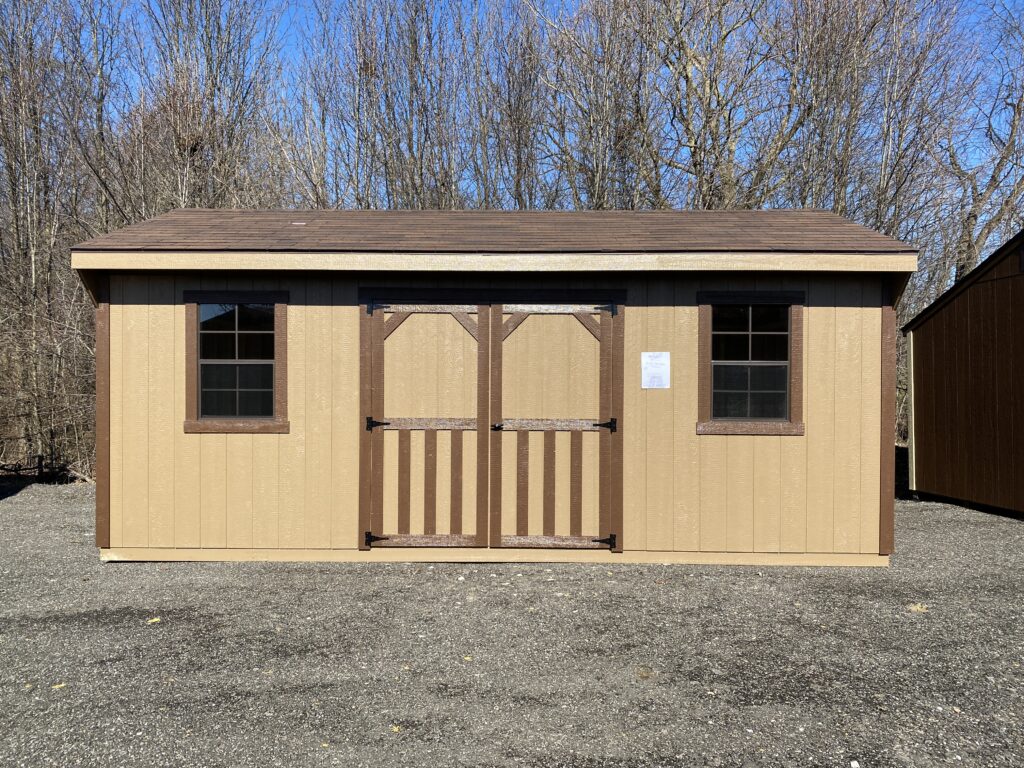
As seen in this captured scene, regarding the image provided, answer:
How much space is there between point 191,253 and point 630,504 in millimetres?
4349

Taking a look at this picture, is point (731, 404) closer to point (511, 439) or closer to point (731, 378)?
point (731, 378)

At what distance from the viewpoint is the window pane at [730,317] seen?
19.0ft

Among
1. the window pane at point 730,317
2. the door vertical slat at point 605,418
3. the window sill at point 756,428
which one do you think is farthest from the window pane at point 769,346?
the door vertical slat at point 605,418

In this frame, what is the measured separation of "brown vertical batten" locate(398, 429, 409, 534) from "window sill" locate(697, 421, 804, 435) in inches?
101

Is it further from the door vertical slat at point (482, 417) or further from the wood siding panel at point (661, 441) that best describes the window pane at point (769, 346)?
the door vertical slat at point (482, 417)

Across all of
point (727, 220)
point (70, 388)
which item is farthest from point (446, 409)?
point (70, 388)

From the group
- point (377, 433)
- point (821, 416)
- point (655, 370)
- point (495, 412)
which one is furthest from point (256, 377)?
point (821, 416)

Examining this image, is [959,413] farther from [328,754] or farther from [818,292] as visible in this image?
[328,754]

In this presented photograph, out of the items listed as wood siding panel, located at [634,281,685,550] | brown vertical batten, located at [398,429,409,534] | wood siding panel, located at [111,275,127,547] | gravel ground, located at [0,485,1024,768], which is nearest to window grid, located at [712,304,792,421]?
wood siding panel, located at [634,281,685,550]

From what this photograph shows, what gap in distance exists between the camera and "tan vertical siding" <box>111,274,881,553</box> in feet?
18.9

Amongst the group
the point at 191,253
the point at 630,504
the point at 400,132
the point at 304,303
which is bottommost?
the point at 630,504

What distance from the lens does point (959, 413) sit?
869 cm

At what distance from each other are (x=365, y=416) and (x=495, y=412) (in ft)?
3.75

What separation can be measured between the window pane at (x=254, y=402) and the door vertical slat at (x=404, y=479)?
47.4 inches
